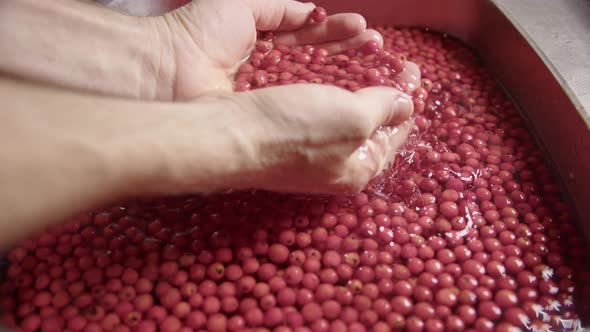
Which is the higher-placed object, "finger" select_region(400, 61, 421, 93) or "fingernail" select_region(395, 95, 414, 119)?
"fingernail" select_region(395, 95, 414, 119)

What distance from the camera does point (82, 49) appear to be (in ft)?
4.27

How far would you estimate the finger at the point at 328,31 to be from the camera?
1585 millimetres

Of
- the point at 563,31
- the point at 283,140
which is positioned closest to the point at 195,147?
the point at 283,140

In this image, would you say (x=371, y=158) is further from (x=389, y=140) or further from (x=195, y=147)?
(x=195, y=147)

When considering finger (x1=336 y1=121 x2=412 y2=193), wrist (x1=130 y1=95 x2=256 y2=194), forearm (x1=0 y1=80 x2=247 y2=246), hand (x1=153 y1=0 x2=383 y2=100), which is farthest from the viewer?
hand (x1=153 y1=0 x2=383 y2=100)

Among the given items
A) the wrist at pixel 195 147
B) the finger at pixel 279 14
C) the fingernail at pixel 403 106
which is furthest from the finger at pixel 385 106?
the finger at pixel 279 14

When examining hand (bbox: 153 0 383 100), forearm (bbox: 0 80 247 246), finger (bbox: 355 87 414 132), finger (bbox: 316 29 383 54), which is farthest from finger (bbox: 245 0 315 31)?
forearm (bbox: 0 80 247 246)

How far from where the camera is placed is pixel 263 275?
114 cm

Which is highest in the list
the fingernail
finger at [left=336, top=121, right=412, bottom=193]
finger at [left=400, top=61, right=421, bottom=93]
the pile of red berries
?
the fingernail

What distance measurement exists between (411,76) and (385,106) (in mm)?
361

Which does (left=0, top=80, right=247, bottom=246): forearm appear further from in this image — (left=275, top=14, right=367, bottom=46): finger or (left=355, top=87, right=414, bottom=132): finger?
(left=275, top=14, right=367, bottom=46): finger

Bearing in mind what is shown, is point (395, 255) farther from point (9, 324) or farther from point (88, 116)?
point (9, 324)

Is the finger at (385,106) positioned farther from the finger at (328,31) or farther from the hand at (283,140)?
the finger at (328,31)

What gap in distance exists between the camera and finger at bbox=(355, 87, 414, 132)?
1.14 meters
